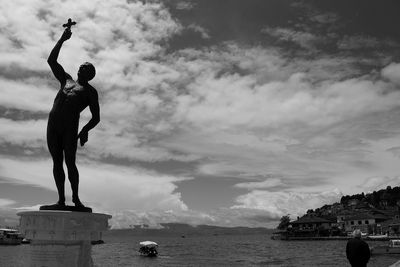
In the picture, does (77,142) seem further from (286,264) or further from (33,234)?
(286,264)

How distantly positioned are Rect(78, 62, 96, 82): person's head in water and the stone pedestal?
256 centimetres

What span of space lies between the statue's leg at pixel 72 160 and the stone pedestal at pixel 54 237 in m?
0.73

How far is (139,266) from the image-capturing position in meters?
57.7

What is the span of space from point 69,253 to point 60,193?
3.70 ft

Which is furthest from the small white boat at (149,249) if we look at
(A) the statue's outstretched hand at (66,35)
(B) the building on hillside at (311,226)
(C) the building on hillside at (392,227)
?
(B) the building on hillside at (311,226)


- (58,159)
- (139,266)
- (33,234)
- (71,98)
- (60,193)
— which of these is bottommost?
(139,266)

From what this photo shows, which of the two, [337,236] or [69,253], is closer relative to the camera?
[69,253]

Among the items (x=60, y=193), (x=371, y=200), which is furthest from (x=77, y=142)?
(x=371, y=200)

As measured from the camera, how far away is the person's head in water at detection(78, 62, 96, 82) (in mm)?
8070

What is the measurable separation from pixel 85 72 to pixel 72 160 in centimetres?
166

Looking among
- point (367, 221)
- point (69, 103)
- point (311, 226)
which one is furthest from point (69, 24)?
point (311, 226)

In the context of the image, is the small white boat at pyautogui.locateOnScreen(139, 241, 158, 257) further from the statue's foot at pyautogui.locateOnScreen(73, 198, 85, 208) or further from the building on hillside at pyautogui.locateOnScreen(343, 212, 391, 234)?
the building on hillside at pyautogui.locateOnScreen(343, 212, 391, 234)

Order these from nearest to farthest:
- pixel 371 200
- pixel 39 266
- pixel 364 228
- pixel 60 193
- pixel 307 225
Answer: pixel 39 266 < pixel 60 193 < pixel 364 228 < pixel 307 225 < pixel 371 200

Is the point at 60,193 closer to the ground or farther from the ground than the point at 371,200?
closer to the ground
